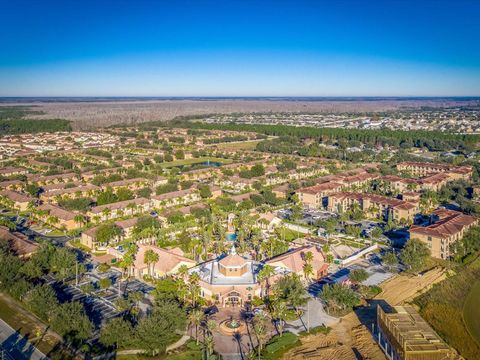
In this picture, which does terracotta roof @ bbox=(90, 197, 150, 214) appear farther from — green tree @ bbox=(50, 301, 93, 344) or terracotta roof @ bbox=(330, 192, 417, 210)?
green tree @ bbox=(50, 301, 93, 344)

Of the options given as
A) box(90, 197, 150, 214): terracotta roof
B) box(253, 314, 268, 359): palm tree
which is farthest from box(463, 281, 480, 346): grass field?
box(90, 197, 150, 214): terracotta roof

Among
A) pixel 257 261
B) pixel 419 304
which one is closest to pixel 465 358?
pixel 419 304

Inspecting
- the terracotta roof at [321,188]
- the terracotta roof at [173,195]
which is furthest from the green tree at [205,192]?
the terracotta roof at [321,188]

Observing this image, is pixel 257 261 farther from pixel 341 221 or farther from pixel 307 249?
pixel 341 221

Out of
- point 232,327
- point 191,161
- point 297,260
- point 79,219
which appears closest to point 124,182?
point 79,219

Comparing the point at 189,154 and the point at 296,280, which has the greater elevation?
the point at 296,280

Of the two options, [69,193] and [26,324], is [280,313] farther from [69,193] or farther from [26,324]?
[69,193]

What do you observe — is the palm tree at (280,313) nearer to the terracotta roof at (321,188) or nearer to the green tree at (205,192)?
the terracotta roof at (321,188)
